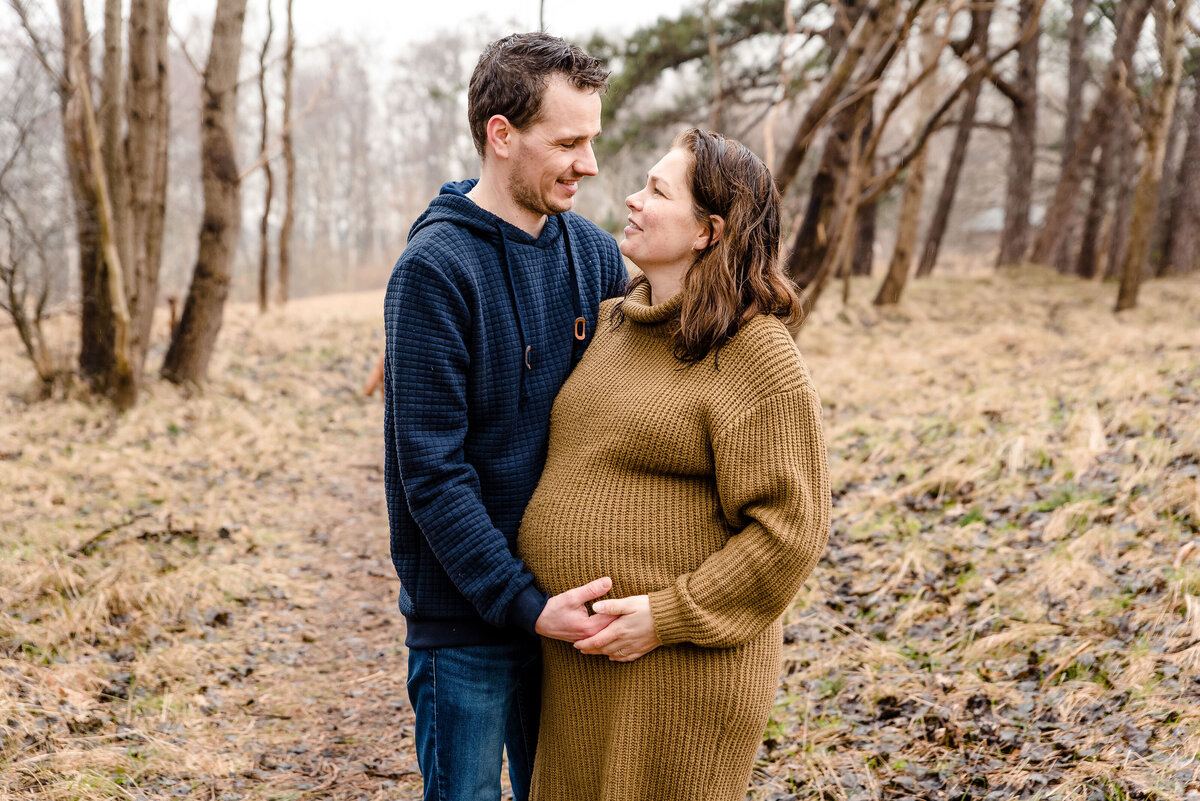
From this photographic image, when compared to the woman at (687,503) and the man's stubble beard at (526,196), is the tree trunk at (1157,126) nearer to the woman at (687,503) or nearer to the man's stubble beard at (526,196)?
the woman at (687,503)

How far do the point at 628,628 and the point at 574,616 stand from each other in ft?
0.39

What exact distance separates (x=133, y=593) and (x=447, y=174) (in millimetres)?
34565

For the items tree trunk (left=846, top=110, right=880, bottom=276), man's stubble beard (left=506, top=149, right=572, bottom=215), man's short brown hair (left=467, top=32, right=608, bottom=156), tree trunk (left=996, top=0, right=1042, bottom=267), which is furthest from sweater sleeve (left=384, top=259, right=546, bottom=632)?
tree trunk (left=996, top=0, right=1042, bottom=267)

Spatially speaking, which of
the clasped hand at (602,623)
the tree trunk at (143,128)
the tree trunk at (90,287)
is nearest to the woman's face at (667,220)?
the clasped hand at (602,623)

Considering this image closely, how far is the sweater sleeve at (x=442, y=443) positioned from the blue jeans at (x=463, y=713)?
19 cm

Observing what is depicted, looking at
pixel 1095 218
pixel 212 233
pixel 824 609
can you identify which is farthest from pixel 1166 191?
pixel 212 233

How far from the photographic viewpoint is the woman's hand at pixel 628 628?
71.1 inches

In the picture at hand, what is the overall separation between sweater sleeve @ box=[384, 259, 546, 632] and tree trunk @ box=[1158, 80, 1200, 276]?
17.0 metres

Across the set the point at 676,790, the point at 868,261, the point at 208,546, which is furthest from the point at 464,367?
the point at 868,261

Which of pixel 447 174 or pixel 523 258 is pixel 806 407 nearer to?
pixel 523 258

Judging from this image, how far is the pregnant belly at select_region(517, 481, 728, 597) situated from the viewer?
6.11ft

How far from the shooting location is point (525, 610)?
1.85 metres

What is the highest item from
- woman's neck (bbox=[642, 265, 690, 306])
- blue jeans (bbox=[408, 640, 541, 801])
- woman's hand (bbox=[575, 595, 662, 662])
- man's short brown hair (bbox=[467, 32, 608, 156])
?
man's short brown hair (bbox=[467, 32, 608, 156])

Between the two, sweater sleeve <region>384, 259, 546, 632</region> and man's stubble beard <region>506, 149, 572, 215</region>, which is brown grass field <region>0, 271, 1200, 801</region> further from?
man's stubble beard <region>506, 149, 572, 215</region>
